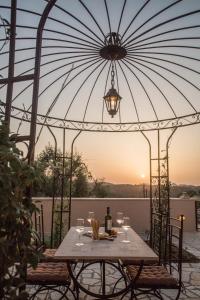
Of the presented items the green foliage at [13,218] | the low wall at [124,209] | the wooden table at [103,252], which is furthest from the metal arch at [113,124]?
the green foliage at [13,218]

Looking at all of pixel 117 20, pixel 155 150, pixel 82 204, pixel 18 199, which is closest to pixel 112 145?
pixel 82 204

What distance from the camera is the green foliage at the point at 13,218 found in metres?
1.48

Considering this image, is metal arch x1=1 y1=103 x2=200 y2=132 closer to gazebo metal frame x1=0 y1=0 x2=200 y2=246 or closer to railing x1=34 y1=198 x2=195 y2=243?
gazebo metal frame x1=0 y1=0 x2=200 y2=246

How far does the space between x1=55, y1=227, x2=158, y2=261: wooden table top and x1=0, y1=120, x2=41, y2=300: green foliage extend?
1.40m

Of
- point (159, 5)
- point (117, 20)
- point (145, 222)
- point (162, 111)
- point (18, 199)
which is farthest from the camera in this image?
point (145, 222)

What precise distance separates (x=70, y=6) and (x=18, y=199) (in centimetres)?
309

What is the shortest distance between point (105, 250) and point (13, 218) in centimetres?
191

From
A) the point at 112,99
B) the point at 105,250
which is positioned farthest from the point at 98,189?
the point at 105,250

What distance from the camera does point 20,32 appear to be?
416 centimetres

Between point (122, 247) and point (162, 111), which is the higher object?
point (162, 111)

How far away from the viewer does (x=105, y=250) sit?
3.22 meters

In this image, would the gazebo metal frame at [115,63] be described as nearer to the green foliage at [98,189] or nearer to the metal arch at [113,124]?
the metal arch at [113,124]

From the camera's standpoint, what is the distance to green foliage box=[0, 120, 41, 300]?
58.4 inches

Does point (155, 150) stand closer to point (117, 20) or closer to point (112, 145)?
point (112, 145)
